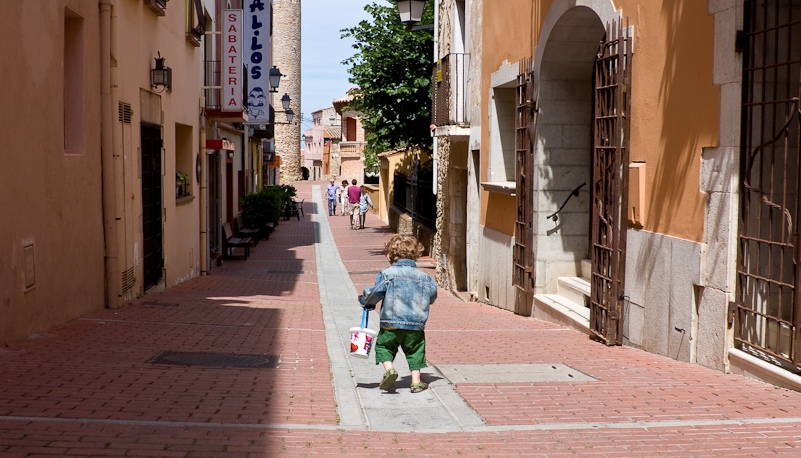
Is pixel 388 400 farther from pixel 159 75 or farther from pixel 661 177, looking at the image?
pixel 159 75

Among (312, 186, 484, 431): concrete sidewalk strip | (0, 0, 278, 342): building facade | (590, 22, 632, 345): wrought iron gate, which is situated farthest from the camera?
(590, 22, 632, 345): wrought iron gate

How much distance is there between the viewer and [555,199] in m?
10.2

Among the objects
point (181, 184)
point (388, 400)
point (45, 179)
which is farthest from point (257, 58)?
point (388, 400)

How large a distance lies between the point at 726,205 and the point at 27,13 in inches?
230

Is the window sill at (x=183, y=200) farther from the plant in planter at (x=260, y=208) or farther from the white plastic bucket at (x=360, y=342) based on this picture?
the plant in planter at (x=260, y=208)

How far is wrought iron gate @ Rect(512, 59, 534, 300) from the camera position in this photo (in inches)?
405

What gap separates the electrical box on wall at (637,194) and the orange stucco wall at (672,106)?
2.3 inches

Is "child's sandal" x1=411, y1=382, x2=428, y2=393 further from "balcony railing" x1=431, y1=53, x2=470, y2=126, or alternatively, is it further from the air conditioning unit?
"balcony railing" x1=431, y1=53, x2=470, y2=126

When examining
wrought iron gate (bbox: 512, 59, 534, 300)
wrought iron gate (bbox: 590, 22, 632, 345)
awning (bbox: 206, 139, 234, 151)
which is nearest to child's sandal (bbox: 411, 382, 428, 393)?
wrought iron gate (bbox: 590, 22, 632, 345)

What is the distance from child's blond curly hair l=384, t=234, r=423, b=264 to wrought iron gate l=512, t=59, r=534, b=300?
4.66 meters

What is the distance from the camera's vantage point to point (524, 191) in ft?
34.4

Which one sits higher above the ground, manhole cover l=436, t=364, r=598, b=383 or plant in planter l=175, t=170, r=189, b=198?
plant in planter l=175, t=170, r=189, b=198

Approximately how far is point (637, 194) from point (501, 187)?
4684 millimetres

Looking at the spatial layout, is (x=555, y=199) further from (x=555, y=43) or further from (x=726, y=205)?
(x=726, y=205)
